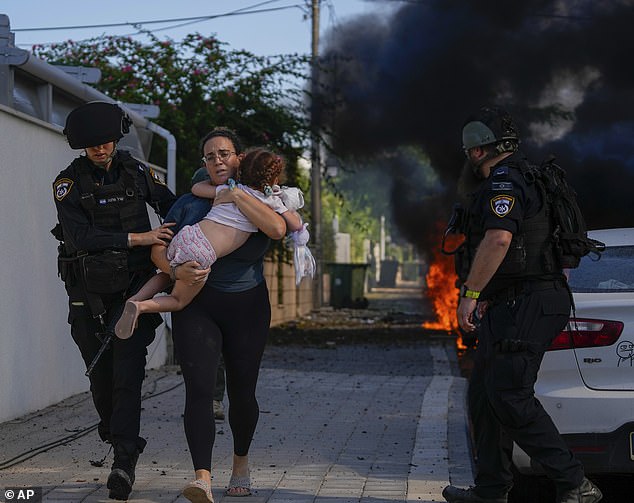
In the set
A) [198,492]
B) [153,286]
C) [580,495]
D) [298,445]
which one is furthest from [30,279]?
[580,495]

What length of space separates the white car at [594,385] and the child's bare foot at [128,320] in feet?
6.35

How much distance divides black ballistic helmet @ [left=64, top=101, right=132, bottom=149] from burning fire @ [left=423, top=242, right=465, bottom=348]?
1455cm

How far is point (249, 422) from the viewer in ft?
18.7

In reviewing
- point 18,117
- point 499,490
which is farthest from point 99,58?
point 499,490

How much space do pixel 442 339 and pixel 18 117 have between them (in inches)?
476

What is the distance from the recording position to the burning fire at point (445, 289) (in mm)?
20484

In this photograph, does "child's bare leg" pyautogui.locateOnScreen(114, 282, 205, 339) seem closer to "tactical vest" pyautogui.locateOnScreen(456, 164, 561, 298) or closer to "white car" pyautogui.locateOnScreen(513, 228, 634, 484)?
"tactical vest" pyautogui.locateOnScreen(456, 164, 561, 298)

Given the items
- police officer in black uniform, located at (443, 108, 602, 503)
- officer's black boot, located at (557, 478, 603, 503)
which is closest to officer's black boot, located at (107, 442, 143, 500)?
police officer in black uniform, located at (443, 108, 602, 503)

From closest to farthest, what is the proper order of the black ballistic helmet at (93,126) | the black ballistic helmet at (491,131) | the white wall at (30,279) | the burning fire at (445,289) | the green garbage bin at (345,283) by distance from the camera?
the black ballistic helmet at (491,131), the black ballistic helmet at (93,126), the white wall at (30,279), the burning fire at (445,289), the green garbage bin at (345,283)

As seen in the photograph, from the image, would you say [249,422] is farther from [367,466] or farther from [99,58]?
[99,58]

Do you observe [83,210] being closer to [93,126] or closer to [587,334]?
[93,126]

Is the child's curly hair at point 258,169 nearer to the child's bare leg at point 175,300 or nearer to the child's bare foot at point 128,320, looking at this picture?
the child's bare leg at point 175,300

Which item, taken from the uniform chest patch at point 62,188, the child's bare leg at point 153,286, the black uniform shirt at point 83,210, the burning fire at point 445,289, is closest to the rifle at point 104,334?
the child's bare leg at point 153,286

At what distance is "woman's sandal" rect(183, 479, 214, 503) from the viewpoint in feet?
16.5
